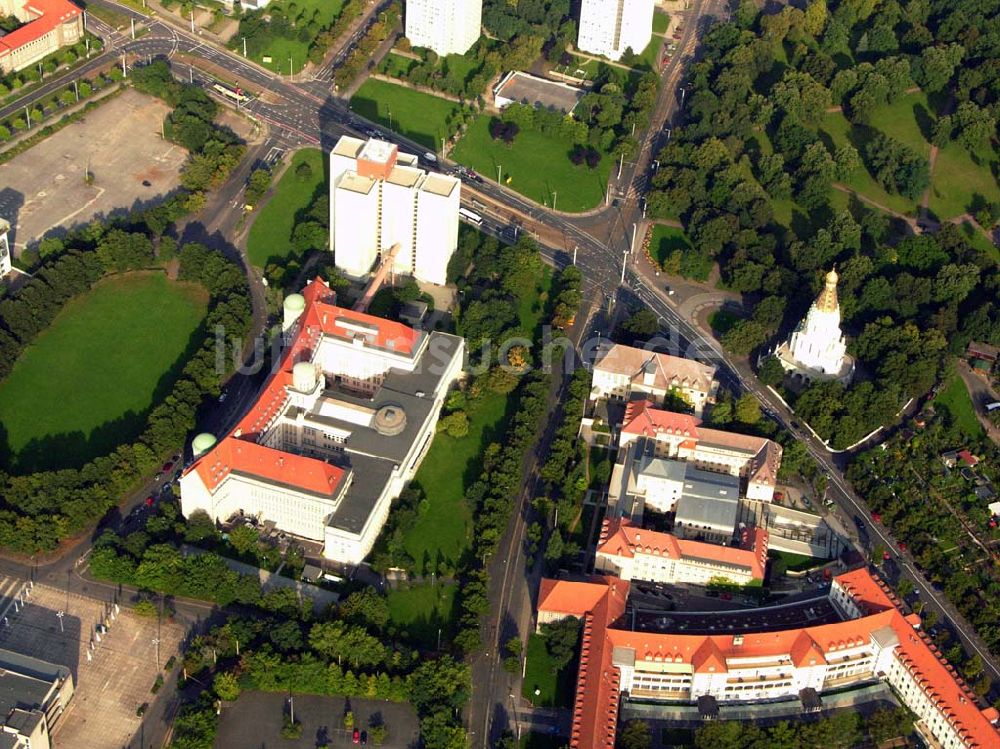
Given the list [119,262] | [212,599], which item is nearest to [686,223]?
[119,262]

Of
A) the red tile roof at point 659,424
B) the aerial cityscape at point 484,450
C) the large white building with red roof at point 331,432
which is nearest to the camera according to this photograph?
the aerial cityscape at point 484,450

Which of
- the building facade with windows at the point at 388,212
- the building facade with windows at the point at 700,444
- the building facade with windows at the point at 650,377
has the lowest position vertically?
the building facade with windows at the point at 700,444

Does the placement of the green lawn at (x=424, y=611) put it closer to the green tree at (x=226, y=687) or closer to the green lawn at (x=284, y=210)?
the green tree at (x=226, y=687)

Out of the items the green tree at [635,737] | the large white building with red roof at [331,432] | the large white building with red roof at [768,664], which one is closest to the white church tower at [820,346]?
the large white building with red roof at [768,664]

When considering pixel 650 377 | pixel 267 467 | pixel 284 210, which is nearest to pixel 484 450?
pixel 650 377

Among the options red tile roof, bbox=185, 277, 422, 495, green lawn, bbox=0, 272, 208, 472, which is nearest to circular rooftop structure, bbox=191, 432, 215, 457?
red tile roof, bbox=185, 277, 422, 495

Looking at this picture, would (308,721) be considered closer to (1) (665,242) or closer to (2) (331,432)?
(2) (331,432)
